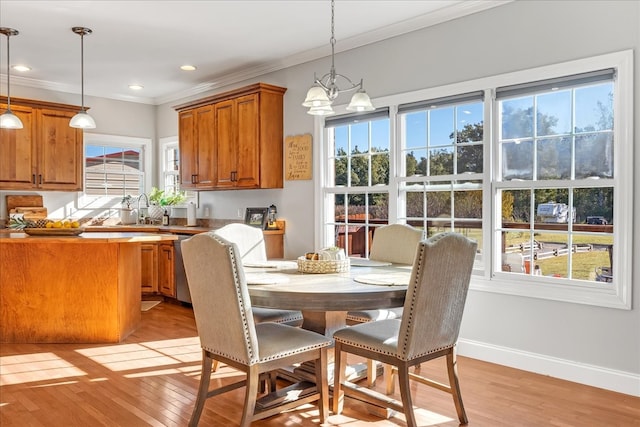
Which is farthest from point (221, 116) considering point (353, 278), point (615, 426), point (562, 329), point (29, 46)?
point (615, 426)

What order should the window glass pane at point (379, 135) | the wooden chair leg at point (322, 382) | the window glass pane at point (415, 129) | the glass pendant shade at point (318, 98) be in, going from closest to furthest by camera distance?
the wooden chair leg at point (322, 382) < the glass pendant shade at point (318, 98) < the window glass pane at point (415, 129) < the window glass pane at point (379, 135)

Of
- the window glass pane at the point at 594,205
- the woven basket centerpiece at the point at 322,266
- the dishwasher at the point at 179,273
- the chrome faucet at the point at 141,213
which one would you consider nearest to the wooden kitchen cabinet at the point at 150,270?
the dishwasher at the point at 179,273

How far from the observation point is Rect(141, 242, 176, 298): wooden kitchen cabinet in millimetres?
6016

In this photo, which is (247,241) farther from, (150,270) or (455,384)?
(150,270)

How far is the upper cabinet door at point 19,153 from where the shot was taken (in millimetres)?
5695

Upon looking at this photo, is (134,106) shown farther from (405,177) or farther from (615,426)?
(615,426)

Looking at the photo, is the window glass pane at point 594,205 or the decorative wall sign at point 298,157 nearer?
the window glass pane at point 594,205

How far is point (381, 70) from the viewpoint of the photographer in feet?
14.5

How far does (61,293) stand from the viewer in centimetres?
433

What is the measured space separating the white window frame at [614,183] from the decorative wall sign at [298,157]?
1026 millimetres

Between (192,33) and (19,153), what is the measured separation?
2786mm

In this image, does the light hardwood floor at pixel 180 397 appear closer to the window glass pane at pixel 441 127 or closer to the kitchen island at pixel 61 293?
the kitchen island at pixel 61 293

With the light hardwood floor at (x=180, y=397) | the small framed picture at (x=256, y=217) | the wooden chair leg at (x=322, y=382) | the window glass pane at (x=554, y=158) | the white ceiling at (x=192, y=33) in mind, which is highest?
the white ceiling at (x=192, y=33)

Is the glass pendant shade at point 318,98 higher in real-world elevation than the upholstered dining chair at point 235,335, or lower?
higher
